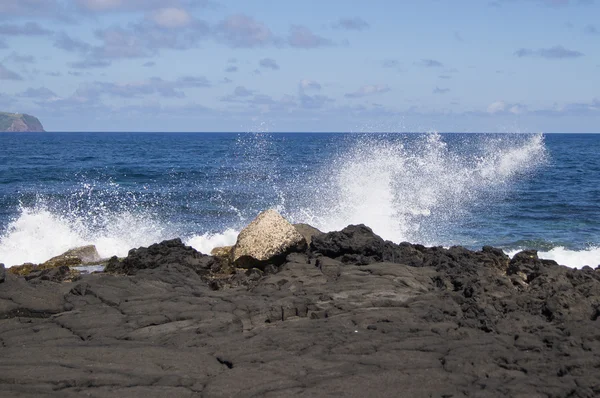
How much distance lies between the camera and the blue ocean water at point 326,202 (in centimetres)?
2077

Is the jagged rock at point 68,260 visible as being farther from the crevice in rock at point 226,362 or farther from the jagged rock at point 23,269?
the crevice in rock at point 226,362

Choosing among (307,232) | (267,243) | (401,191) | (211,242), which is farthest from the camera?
(401,191)

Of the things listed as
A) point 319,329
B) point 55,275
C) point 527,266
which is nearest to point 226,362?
point 319,329

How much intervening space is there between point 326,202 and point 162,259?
13580mm

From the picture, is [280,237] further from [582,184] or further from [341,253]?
[582,184]

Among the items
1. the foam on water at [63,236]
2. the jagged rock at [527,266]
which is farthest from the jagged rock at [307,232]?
the foam on water at [63,236]

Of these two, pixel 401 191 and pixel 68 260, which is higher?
pixel 401 191

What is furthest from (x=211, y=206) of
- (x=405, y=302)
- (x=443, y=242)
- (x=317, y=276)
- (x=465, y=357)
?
(x=465, y=357)

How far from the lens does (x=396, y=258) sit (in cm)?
1291

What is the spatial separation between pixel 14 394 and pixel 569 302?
7.12 meters

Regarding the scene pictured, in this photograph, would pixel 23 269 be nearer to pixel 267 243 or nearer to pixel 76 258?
pixel 76 258

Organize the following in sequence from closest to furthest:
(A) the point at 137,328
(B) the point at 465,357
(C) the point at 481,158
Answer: (B) the point at 465,357, (A) the point at 137,328, (C) the point at 481,158

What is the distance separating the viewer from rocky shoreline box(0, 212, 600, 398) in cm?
722

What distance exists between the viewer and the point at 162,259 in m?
13.9
